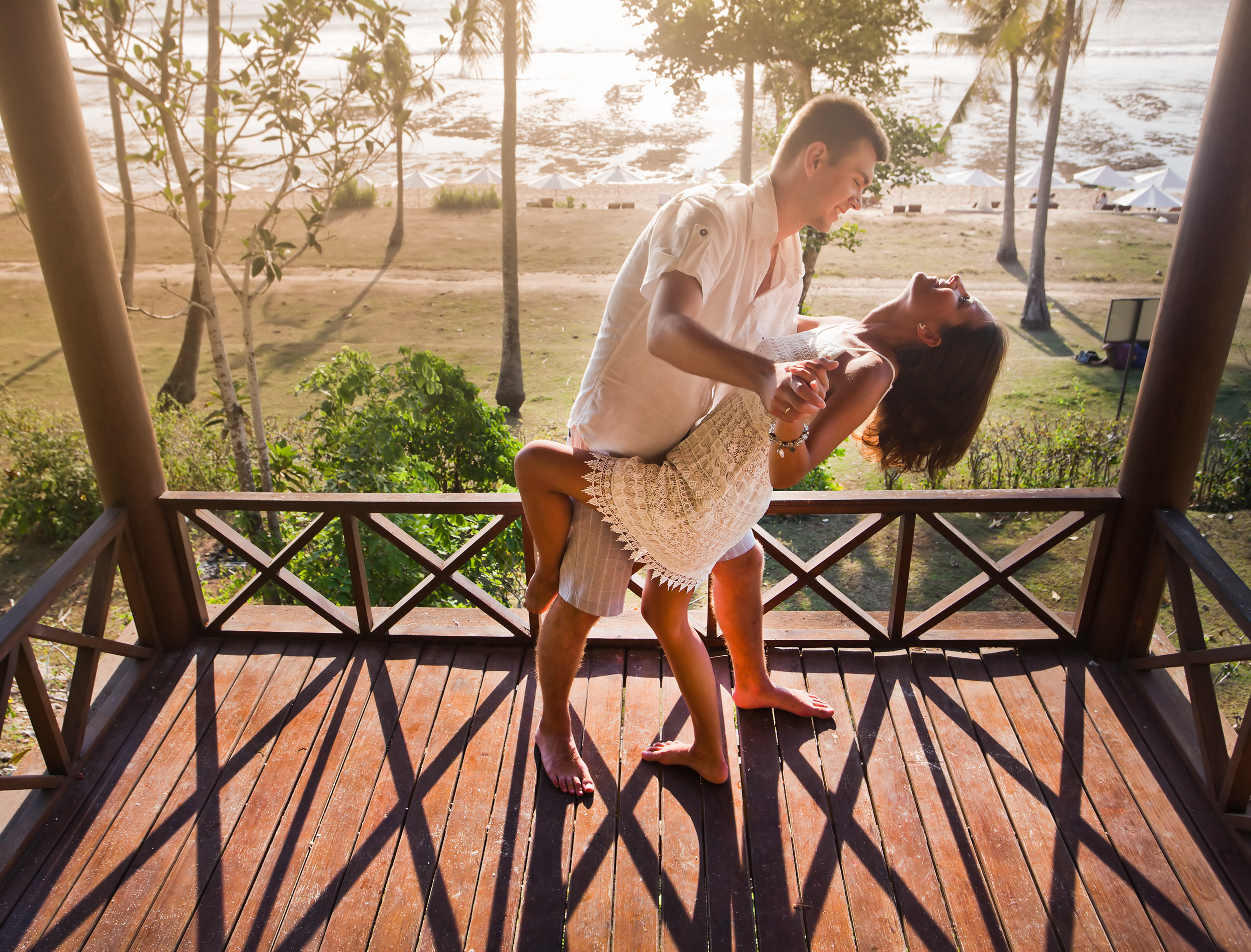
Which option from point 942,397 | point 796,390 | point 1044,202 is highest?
point 796,390

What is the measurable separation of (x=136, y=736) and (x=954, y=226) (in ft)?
82.4

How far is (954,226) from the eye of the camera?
23.5 metres

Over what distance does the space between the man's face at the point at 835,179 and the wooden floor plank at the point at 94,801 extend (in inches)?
81.1

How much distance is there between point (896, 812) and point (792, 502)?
0.82m

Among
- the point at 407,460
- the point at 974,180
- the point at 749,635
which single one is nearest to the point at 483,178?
the point at 974,180

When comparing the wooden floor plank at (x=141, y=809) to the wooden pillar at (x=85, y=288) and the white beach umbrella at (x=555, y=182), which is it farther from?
the white beach umbrella at (x=555, y=182)

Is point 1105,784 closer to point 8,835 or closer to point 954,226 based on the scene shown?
point 8,835

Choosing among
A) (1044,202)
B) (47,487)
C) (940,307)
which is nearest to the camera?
(940,307)

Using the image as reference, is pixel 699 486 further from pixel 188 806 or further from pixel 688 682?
pixel 188 806

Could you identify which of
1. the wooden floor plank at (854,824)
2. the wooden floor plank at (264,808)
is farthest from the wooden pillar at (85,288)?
the wooden floor plank at (854,824)

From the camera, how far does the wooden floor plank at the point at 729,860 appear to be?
1.66m

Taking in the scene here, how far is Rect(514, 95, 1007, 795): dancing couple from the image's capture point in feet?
4.58

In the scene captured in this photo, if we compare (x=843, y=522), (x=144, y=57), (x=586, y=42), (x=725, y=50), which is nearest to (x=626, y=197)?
(x=586, y=42)

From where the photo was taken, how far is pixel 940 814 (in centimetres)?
193
